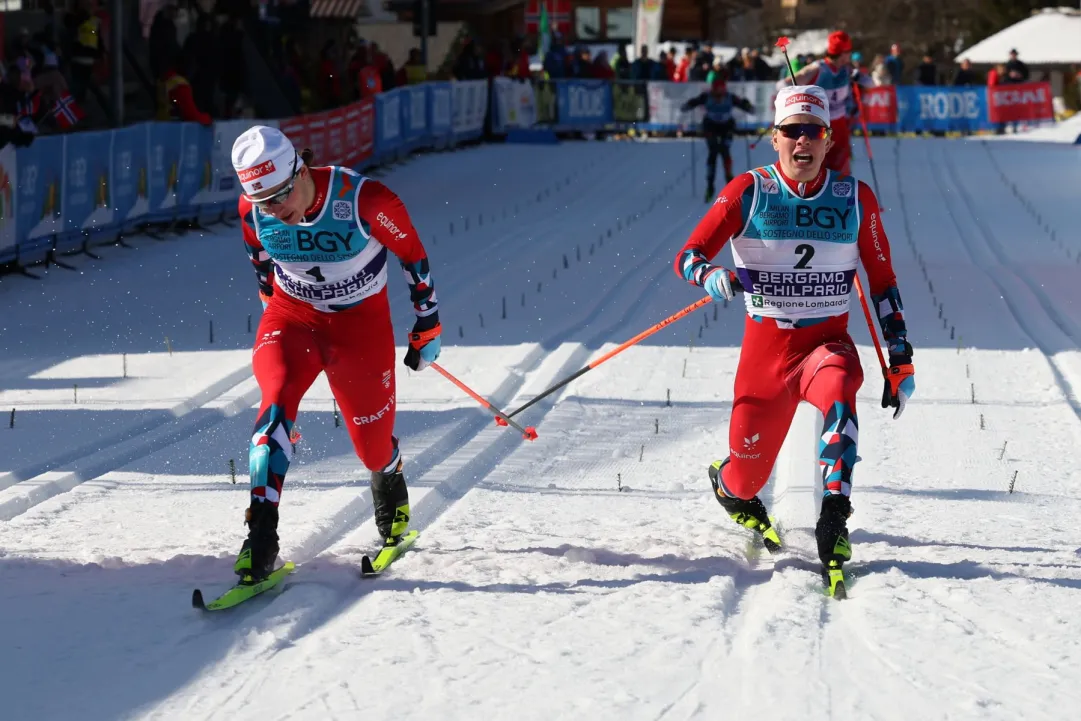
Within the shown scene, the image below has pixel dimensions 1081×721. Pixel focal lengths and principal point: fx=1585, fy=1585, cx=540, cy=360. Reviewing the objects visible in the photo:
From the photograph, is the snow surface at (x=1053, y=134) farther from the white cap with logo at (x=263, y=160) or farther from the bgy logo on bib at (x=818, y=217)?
the white cap with logo at (x=263, y=160)

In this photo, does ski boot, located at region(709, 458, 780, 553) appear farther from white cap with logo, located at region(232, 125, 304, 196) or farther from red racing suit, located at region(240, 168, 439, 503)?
white cap with logo, located at region(232, 125, 304, 196)

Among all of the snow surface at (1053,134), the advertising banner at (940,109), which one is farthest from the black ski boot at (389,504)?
the advertising banner at (940,109)

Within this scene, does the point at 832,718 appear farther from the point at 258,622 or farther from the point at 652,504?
the point at 652,504

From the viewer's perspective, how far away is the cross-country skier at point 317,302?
606 centimetres

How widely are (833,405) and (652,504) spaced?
5.63 ft

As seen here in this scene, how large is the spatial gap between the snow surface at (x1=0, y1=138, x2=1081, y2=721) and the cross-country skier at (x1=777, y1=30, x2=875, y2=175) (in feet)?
5.32

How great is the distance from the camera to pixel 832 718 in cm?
480

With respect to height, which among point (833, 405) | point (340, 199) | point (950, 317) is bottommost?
point (950, 317)

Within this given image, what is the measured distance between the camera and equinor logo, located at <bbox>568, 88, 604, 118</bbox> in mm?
33062

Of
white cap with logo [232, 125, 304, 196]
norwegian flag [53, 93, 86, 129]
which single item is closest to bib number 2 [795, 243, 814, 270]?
white cap with logo [232, 125, 304, 196]

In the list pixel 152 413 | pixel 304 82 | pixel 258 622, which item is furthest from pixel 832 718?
pixel 304 82

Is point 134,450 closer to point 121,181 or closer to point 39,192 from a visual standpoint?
point 39,192

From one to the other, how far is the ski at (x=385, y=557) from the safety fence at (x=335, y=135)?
8200 mm

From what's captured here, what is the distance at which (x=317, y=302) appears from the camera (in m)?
6.45
